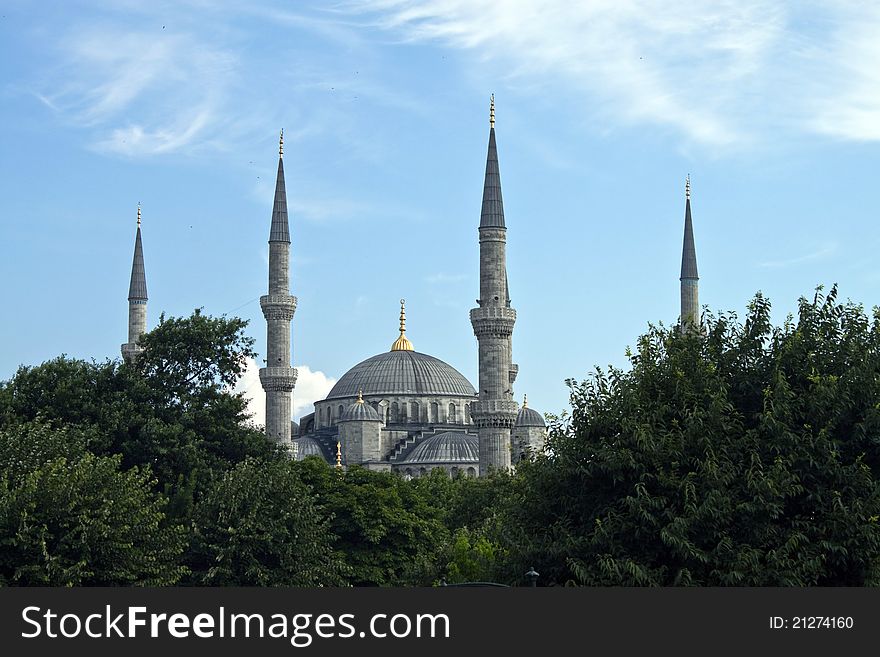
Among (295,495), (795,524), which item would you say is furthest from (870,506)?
(295,495)

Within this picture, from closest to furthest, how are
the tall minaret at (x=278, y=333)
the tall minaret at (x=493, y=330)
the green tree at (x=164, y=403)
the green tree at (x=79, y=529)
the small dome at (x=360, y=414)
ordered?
1. the green tree at (x=79, y=529)
2. the green tree at (x=164, y=403)
3. the tall minaret at (x=493, y=330)
4. the tall minaret at (x=278, y=333)
5. the small dome at (x=360, y=414)

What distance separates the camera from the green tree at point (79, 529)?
29.8 m

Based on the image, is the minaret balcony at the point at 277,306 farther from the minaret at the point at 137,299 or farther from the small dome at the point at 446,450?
the small dome at the point at 446,450

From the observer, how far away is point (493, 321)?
67625 millimetres

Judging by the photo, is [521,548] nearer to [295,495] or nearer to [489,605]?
[489,605]

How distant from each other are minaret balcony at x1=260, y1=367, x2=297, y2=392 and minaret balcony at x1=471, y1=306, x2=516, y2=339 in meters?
12.2

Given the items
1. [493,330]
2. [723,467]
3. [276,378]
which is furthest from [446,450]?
[723,467]

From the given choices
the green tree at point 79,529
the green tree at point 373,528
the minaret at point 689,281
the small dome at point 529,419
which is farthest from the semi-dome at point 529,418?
the green tree at point 79,529

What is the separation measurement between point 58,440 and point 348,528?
Answer: 597 inches

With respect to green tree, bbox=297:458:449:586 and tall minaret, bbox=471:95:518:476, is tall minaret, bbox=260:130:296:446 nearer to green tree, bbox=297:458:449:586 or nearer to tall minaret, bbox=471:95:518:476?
tall minaret, bbox=471:95:518:476

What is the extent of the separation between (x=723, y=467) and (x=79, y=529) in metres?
13.0

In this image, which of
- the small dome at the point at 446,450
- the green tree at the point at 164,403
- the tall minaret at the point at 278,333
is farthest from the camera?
the small dome at the point at 446,450

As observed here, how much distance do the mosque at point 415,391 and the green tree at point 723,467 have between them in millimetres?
19983

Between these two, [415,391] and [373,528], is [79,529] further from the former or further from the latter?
[415,391]
